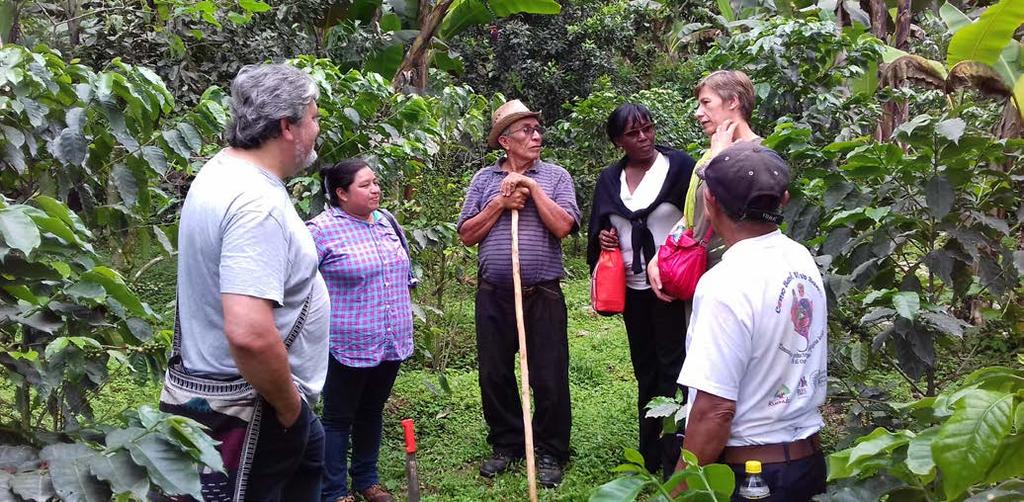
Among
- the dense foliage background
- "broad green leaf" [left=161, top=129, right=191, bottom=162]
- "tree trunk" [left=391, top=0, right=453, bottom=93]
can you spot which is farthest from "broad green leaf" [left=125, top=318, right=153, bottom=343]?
"tree trunk" [left=391, top=0, right=453, bottom=93]

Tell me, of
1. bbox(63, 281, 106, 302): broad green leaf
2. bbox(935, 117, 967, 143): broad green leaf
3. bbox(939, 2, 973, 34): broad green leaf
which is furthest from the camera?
bbox(939, 2, 973, 34): broad green leaf

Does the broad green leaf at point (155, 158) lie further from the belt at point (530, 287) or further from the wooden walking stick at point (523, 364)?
the belt at point (530, 287)

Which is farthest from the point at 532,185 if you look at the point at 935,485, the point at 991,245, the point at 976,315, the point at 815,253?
the point at 976,315

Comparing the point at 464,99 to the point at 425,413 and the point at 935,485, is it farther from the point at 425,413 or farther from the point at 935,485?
the point at 935,485

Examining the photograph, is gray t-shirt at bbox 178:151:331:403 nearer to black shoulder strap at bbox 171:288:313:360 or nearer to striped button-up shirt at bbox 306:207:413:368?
black shoulder strap at bbox 171:288:313:360

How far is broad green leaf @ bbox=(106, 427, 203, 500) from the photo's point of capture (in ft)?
4.84

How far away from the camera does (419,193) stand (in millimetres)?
5988

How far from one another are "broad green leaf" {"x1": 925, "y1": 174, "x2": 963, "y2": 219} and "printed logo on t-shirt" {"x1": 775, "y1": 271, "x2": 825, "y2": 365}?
1.09m

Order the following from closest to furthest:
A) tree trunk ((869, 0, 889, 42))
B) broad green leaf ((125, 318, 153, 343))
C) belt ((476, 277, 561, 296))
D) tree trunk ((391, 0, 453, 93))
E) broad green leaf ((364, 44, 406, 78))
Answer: broad green leaf ((125, 318, 153, 343)) < belt ((476, 277, 561, 296)) < tree trunk ((391, 0, 453, 93)) < tree trunk ((869, 0, 889, 42)) < broad green leaf ((364, 44, 406, 78))

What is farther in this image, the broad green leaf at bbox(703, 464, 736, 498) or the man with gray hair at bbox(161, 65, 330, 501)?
the man with gray hair at bbox(161, 65, 330, 501)

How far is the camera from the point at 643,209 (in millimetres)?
3904

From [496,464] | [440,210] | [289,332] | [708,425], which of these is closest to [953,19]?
[440,210]

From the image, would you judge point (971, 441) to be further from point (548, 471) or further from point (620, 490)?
point (548, 471)

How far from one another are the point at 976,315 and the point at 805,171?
359cm
